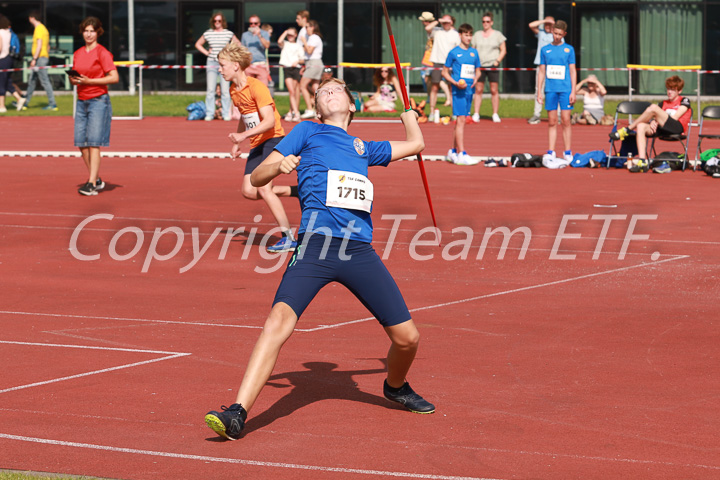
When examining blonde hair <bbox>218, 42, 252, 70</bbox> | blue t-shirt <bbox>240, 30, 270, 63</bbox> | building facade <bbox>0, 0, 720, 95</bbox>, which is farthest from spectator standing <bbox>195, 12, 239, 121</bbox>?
blonde hair <bbox>218, 42, 252, 70</bbox>

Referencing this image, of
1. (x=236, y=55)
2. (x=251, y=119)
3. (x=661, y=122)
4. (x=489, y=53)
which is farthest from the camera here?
(x=489, y=53)

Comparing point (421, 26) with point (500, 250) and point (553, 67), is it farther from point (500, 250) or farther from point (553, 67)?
point (500, 250)

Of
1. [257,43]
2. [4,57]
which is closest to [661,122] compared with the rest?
[257,43]

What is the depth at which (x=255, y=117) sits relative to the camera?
12703 millimetres

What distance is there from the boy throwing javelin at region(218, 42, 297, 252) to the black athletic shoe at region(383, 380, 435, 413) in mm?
5647

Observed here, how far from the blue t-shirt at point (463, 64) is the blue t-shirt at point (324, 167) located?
1456 centimetres

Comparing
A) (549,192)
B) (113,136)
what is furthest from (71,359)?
(113,136)

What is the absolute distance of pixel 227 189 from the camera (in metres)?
17.9

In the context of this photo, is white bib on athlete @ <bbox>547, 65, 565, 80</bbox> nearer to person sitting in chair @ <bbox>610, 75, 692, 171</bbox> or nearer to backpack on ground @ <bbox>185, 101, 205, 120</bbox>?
person sitting in chair @ <bbox>610, 75, 692, 171</bbox>

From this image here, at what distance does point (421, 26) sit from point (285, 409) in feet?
101

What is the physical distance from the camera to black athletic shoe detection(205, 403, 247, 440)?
610cm

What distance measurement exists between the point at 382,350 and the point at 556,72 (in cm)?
1287

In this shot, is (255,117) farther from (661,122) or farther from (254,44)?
(254,44)

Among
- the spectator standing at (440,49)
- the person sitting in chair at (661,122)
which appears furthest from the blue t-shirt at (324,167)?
the spectator standing at (440,49)
